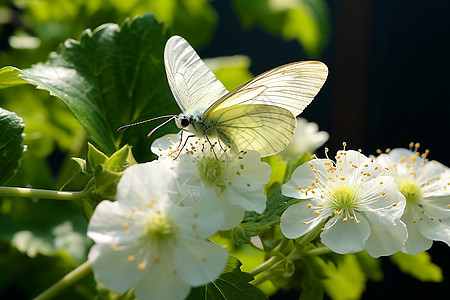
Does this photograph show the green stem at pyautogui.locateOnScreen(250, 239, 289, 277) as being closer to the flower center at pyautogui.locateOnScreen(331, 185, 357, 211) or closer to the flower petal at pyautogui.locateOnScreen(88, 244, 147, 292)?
the flower center at pyautogui.locateOnScreen(331, 185, 357, 211)

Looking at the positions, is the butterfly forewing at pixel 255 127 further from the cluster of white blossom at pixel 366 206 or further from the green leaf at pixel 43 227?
the green leaf at pixel 43 227

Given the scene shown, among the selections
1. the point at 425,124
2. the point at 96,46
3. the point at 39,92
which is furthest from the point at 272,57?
the point at 96,46

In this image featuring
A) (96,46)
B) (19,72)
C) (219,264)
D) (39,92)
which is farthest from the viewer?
(39,92)

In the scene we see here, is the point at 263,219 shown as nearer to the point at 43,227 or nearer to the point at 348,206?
the point at 348,206

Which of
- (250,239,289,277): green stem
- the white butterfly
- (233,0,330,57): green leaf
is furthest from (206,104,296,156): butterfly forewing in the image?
(233,0,330,57): green leaf

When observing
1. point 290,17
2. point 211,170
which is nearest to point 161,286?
point 211,170

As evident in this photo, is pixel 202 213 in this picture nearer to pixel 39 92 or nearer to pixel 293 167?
pixel 293 167
